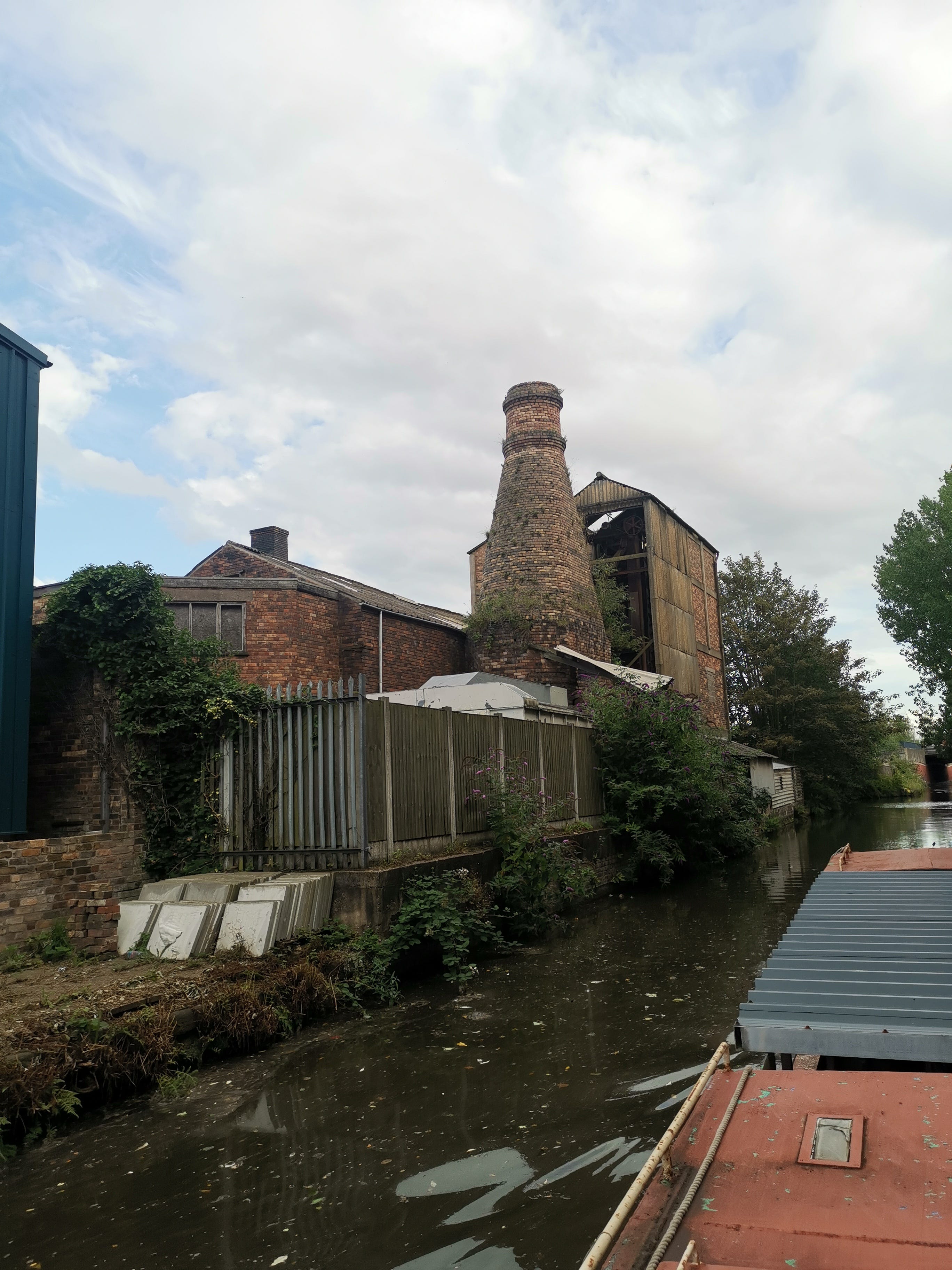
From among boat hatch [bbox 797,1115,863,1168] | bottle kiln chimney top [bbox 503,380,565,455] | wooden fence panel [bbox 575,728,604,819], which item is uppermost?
bottle kiln chimney top [bbox 503,380,565,455]

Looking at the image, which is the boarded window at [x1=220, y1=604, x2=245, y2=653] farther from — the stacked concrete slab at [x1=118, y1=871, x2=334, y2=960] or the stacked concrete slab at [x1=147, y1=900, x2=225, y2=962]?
the stacked concrete slab at [x1=147, y1=900, x2=225, y2=962]

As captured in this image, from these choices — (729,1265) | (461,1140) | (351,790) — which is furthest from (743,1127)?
(351,790)

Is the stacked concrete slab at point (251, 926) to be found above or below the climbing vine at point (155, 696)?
below

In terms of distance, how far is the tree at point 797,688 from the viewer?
38.9 m

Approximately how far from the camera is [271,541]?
22250mm

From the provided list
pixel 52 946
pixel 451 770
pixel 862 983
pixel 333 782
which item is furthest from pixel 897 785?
pixel 862 983

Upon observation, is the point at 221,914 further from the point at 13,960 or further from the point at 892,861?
the point at 892,861

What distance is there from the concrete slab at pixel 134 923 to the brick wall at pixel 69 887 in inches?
17.7

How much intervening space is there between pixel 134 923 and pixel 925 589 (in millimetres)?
31693

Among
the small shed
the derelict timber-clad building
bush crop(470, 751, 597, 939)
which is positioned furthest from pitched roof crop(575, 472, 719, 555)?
bush crop(470, 751, 597, 939)

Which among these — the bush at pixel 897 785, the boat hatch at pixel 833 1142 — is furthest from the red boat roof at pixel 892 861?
the bush at pixel 897 785

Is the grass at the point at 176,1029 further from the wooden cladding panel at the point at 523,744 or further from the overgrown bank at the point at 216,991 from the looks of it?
the wooden cladding panel at the point at 523,744

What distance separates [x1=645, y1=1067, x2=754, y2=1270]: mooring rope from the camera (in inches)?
80.0

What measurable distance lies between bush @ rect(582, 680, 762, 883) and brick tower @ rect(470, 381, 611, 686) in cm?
312
